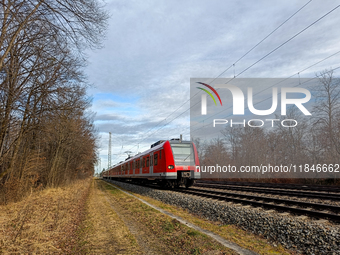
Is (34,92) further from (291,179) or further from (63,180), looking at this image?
(291,179)

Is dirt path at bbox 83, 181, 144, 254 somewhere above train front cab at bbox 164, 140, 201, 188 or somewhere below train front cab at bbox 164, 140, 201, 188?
below

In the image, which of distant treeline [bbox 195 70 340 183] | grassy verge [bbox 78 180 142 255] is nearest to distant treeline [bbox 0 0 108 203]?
grassy verge [bbox 78 180 142 255]

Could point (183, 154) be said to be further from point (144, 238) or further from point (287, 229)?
point (287, 229)

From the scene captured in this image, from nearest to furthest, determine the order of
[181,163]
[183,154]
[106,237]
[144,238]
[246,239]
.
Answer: [246,239] < [144,238] < [106,237] < [181,163] < [183,154]

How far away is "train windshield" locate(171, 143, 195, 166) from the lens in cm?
1730

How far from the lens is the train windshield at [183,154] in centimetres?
1730

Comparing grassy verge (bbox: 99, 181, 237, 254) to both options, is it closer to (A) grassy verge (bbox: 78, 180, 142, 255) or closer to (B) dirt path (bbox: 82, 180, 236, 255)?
(B) dirt path (bbox: 82, 180, 236, 255)

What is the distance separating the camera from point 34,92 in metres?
9.45

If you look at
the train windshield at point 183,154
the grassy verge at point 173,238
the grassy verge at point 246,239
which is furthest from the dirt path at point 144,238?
the train windshield at point 183,154

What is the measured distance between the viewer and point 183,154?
57.8ft

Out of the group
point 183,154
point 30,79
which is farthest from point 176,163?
point 30,79

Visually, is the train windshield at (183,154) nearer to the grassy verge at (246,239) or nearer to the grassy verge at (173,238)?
the grassy verge at (173,238)

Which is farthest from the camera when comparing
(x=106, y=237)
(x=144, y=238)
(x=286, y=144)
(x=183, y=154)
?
(x=286, y=144)

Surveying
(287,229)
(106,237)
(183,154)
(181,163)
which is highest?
(183,154)
